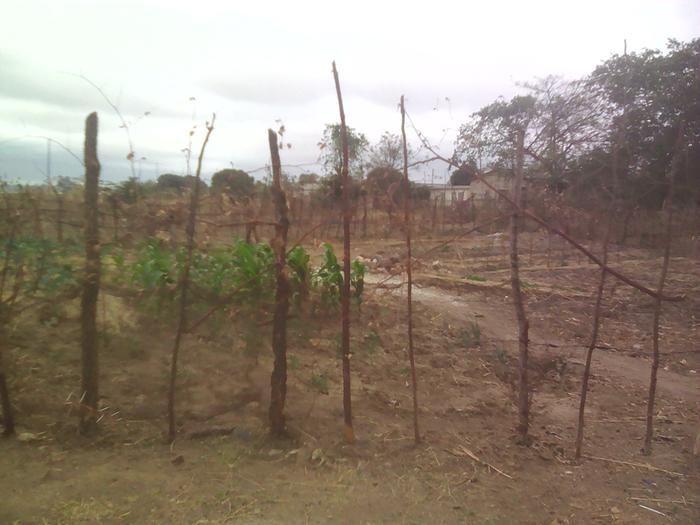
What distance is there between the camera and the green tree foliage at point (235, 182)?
396cm

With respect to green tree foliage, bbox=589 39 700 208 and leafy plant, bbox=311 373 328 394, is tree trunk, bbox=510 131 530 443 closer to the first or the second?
leafy plant, bbox=311 373 328 394

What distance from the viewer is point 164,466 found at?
10.8ft

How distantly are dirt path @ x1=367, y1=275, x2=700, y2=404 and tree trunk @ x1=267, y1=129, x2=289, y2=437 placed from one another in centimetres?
76

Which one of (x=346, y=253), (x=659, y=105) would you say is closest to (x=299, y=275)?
(x=346, y=253)

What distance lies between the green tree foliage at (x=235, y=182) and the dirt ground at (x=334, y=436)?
121cm

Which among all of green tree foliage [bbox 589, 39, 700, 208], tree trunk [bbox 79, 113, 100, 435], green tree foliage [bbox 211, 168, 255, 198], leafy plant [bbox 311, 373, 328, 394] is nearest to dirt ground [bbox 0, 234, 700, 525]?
leafy plant [bbox 311, 373, 328, 394]

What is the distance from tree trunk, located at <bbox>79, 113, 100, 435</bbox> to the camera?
130 inches

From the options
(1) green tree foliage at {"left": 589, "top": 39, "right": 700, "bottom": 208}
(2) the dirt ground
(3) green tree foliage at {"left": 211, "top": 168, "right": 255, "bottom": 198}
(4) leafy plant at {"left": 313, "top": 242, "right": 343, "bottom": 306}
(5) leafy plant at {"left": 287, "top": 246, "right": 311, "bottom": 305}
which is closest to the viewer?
(2) the dirt ground

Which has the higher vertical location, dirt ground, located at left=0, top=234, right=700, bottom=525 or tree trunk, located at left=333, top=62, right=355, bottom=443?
tree trunk, located at left=333, top=62, right=355, bottom=443

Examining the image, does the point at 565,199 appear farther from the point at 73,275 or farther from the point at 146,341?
the point at 73,275

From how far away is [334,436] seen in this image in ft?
12.4

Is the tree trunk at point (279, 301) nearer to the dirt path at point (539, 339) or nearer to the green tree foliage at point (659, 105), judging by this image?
the dirt path at point (539, 339)

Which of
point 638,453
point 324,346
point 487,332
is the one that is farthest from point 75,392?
point 487,332

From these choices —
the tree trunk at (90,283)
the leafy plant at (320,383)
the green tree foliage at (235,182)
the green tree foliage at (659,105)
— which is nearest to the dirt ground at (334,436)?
the leafy plant at (320,383)
